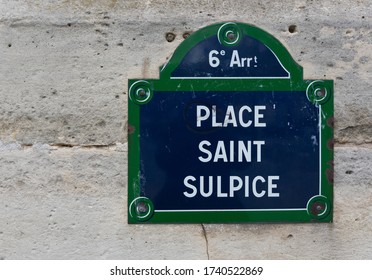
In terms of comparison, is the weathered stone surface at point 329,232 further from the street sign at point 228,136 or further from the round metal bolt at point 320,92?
the round metal bolt at point 320,92

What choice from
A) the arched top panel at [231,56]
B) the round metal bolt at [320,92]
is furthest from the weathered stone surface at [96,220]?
the arched top panel at [231,56]

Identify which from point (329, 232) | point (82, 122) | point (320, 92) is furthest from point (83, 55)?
point (329, 232)

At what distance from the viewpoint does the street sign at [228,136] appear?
236 cm

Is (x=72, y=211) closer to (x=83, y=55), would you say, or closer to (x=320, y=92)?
(x=83, y=55)

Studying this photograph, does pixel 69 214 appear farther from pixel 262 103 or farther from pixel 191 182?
pixel 262 103

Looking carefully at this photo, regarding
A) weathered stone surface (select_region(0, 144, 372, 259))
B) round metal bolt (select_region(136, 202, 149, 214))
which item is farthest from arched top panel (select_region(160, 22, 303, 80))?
round metal bolt (select_region(136, 202, 149, 214))

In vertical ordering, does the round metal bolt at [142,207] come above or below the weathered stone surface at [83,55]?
below

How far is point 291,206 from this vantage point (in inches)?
93.8

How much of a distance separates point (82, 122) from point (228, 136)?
1.73 feet

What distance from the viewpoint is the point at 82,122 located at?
238 cm

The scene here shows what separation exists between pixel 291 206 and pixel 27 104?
1.02 meters

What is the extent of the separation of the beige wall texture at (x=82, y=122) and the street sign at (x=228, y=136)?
5cm

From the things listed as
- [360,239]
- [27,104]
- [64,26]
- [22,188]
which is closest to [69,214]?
[22,188]

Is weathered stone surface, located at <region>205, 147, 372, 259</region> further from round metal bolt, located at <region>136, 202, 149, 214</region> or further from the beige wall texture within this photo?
round metal bolt, located at <region>136, 202, 149, 214</region>
